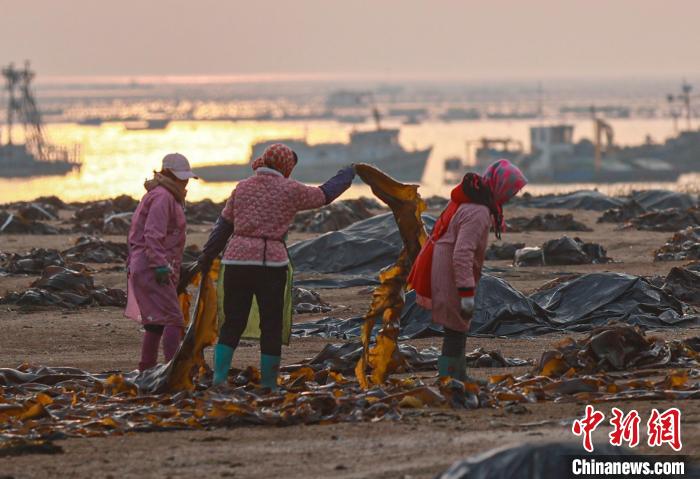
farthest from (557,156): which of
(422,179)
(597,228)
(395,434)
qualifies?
Result: (395,434)

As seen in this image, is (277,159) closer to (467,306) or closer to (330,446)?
(467,306)

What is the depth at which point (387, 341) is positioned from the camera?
8750mm

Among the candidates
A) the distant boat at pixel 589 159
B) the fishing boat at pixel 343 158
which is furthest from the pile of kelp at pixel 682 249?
the fishing boat at pixel 343 158

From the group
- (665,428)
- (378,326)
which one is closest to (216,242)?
(665,428)

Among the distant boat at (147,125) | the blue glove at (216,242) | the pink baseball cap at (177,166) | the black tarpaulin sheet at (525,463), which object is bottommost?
the black tarpaulin sheet at (525,463)

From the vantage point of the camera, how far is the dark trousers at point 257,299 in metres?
8.27

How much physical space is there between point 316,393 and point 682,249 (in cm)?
950

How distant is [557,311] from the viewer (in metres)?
12.2

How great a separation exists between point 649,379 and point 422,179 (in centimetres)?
8627

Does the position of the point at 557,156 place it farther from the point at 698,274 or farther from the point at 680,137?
the point at 698,274

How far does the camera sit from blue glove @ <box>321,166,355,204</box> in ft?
27.3

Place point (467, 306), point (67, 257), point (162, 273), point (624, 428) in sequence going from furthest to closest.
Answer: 1. point (67, 257)
2. point (162, 273)
3. point (467, 306)
4. point (624, 428)

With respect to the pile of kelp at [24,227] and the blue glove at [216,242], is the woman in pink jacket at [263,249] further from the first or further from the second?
the pile of kelp at [24,227]

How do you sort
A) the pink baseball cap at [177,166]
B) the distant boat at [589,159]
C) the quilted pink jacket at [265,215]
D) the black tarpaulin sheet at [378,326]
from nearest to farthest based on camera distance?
the quilted pink jacket at [265,215], the pink baseball cap at [177,166], the black tarpaulin sheet at [378,326], the distant boat at [589,159]
